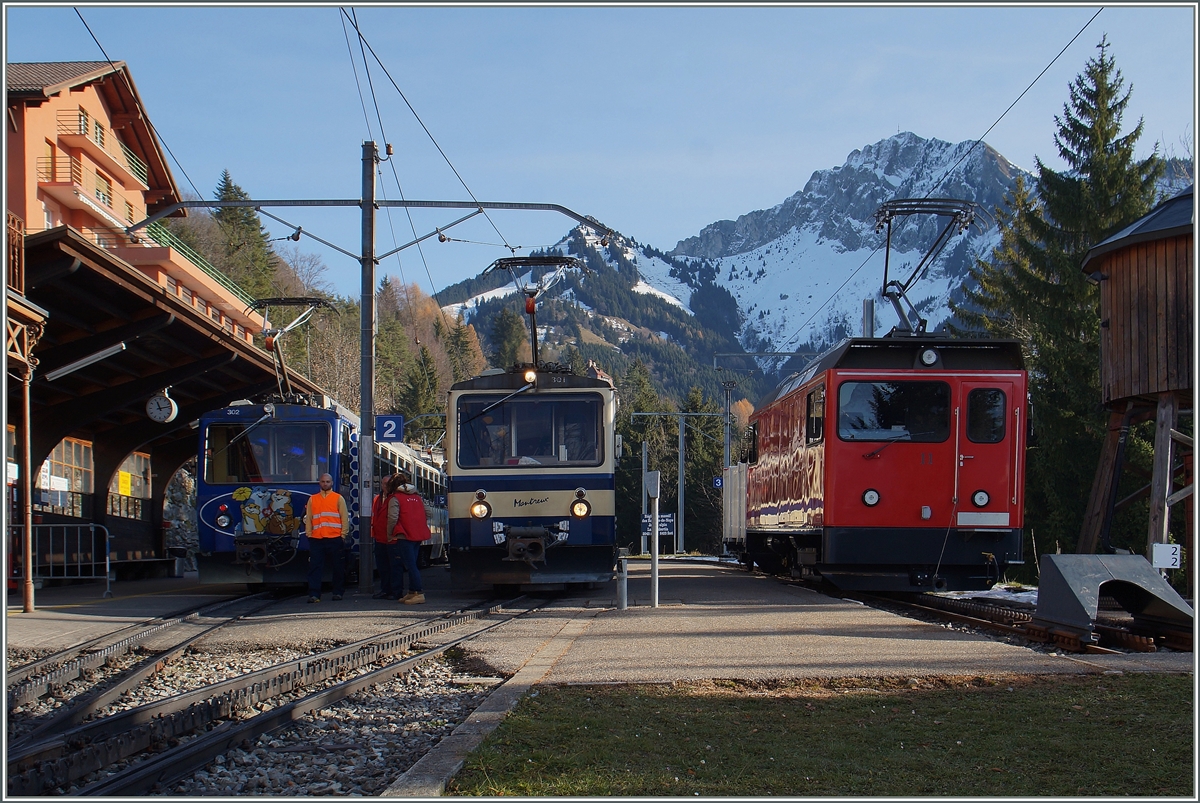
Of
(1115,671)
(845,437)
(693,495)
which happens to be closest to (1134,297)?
(845,437)

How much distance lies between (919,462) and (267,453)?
9.61m

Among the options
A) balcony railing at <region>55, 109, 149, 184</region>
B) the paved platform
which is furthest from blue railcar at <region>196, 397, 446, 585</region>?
balcony railing at <region>55, 109, 149, 184</region>

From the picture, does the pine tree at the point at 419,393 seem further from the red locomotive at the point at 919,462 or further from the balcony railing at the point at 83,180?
the red locomotive at the point at 919,462

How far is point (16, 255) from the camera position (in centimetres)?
1289

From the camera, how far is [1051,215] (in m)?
34.7

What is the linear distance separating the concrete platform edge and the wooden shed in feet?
34.9

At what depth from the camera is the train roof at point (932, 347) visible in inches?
549

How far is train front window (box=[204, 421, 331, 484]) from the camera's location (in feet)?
55.6

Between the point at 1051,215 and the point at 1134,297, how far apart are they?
64.8 feet

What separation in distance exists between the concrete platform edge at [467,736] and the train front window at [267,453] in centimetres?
908

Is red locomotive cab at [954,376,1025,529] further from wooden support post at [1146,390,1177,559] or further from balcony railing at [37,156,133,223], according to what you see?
balcony railing at [37,156,133,223]

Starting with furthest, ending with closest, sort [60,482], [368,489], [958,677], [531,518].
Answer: [60,482] < [368,489] < [531,518] < [958,677]

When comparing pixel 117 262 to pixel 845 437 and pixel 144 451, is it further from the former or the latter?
pixel 144 451

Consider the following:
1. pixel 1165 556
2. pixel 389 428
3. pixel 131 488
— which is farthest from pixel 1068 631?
pixel 131 488
